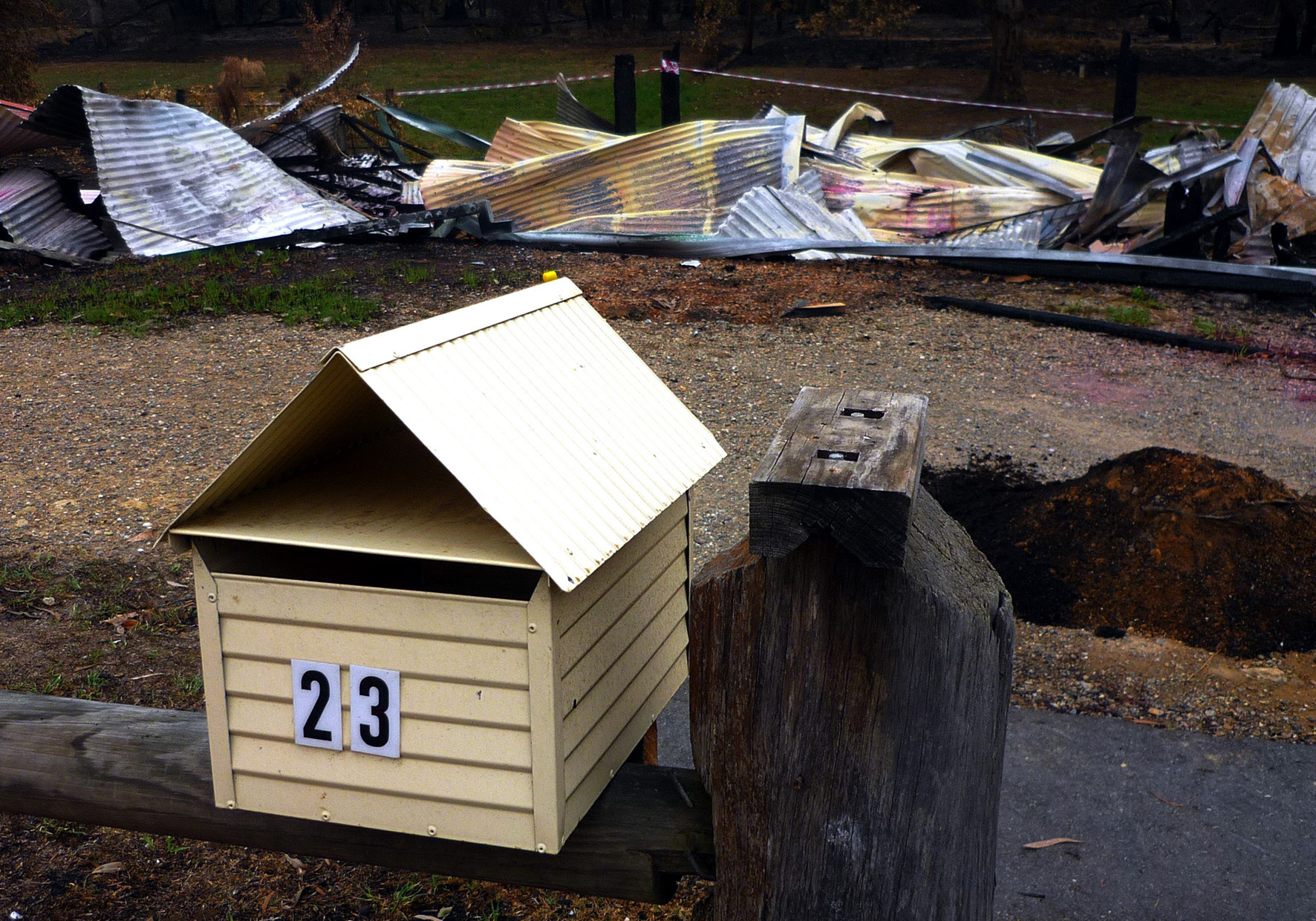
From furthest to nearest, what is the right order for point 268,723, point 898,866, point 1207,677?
point 1207,677
point 268,723
point 898,866

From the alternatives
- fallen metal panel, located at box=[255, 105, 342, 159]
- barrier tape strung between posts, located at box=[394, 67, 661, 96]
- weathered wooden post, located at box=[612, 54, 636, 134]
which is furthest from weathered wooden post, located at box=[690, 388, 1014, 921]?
barrier tape strung between posts, located at box=[394, 67, 661, 96]

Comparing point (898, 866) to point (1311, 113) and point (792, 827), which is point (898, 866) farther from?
point (1311, 113)

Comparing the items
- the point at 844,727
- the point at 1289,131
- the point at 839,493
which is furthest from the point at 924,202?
the point at 839,493

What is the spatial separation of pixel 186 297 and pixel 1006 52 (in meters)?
16.6

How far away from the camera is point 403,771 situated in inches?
58.0

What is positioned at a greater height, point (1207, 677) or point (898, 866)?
point (898, 866)

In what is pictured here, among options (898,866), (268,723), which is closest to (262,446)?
(268,723)

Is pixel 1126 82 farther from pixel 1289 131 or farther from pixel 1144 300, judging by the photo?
pixel 1144 300

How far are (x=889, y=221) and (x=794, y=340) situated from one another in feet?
11.1

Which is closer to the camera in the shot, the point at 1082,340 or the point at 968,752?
the point at 968,752

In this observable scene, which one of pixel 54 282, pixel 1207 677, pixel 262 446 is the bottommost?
pixel 1207 677

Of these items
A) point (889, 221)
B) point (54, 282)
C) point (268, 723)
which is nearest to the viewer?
point (268, 723)

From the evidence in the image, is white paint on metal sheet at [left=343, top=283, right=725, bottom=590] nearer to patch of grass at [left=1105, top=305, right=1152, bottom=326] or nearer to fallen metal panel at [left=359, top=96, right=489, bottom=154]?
patch of grass at [left=1105, top=305, right=1152, bottom=326]

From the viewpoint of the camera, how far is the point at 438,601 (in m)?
1.38
